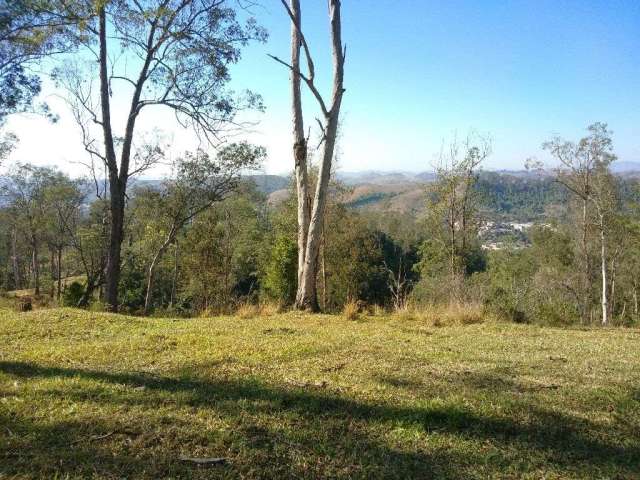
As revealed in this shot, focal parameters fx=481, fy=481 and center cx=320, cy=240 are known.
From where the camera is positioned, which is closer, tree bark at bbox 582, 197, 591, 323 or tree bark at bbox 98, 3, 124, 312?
tree bark at bbox 98, 3, 124, 312

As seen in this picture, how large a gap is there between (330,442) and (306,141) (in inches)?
296

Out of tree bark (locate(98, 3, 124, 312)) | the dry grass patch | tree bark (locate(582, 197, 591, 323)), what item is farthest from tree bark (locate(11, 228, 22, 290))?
tree bark (locate(582, 197, 591, 323))

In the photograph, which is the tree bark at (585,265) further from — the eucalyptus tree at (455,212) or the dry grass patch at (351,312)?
the dry grass patch at (351,312)

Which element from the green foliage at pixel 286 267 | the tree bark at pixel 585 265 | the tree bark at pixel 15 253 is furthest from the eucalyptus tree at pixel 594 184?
the tree bark at pixel 15 253

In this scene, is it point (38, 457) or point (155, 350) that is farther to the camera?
point (155, 350)

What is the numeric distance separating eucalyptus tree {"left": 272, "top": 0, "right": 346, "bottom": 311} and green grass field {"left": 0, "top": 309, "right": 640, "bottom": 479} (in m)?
3.64

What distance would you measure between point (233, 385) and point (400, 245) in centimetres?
5145

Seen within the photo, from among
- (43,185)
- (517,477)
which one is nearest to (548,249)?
(43,185)

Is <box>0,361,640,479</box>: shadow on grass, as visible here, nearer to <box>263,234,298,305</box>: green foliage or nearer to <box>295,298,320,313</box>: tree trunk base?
<box>295,298,320,313</box>: tree trunk base

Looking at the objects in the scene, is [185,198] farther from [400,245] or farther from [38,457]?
[400,245]

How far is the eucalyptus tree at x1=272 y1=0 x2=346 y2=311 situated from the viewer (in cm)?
911

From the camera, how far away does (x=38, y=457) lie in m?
2.56

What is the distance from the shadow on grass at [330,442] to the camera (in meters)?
2.52

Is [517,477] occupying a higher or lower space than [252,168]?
lower
